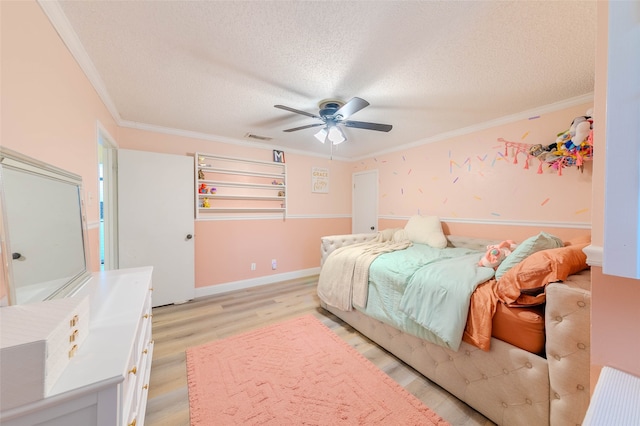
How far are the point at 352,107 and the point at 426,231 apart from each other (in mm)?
2080

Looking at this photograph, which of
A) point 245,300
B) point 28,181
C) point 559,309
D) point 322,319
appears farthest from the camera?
point 245,300

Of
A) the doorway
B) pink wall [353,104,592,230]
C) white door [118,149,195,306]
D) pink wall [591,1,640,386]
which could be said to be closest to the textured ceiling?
pink wall [353,104,592,230]

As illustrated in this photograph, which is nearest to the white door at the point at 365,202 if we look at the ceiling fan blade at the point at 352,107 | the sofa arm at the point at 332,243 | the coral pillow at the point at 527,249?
the sofa arm at the point at 332,243

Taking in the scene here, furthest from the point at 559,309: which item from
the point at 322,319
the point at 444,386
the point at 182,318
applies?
the point at 182,318

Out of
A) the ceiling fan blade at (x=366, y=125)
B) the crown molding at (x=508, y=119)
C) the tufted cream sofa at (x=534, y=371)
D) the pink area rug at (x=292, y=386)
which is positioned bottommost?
the pink area rug at (x=292, y=386)

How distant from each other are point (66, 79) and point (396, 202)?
3.81 metres

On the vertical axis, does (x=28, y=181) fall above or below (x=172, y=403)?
above

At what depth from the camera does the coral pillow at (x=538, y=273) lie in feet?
4.01

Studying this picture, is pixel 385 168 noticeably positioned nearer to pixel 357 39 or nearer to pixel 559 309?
pixel 357 39

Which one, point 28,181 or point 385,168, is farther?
point 385,168

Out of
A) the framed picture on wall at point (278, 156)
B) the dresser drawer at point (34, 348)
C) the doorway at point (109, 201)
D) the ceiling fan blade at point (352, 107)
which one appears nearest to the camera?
the dresser drawer at point (34, 348)

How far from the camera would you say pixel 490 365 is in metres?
1.38

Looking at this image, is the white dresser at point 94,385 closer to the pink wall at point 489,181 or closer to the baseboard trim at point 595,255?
the baseboard trim at point 595,255

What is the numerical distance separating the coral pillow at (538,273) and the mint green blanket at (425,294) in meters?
0.22
